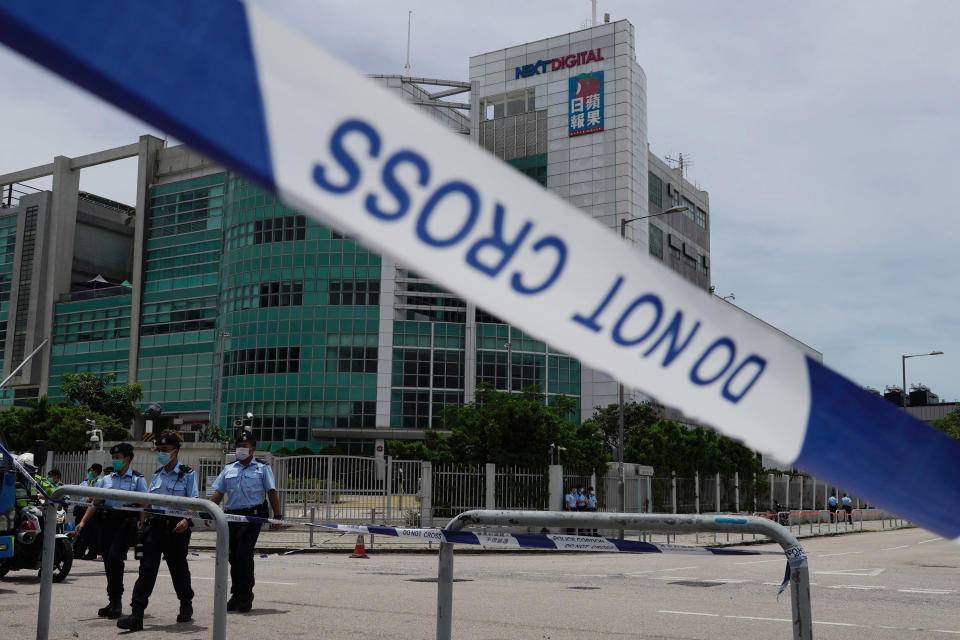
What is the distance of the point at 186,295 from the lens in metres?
89.8

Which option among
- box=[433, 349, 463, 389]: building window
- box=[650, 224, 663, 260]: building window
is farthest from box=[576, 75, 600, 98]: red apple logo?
box=[433, 349, 463, 389]: building window

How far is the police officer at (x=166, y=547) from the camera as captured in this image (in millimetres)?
8359

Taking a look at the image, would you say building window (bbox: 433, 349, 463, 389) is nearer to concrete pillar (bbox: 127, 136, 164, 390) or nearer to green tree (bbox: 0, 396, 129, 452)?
green tree (bbox: 0, 396, 129, 452)

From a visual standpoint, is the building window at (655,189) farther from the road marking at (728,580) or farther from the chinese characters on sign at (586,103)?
the road marking at (728,580)

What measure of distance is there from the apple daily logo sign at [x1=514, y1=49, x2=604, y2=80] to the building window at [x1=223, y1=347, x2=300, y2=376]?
3434 cm

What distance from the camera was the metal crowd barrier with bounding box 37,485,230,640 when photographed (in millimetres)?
6082

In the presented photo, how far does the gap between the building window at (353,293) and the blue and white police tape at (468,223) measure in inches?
2956

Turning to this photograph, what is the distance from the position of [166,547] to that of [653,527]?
5.29 meters

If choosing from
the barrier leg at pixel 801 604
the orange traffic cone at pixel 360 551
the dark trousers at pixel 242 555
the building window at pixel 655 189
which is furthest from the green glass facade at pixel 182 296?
the barrier leg at pixel 801 604

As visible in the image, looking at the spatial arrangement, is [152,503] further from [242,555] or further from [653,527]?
[653,527]

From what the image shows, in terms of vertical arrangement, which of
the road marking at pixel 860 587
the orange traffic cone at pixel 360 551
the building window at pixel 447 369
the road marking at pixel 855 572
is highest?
the building window at pixel 447 369

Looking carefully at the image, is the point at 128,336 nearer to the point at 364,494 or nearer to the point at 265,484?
the point at 364,494

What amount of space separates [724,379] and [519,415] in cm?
3087

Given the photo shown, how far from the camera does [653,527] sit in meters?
4.99
